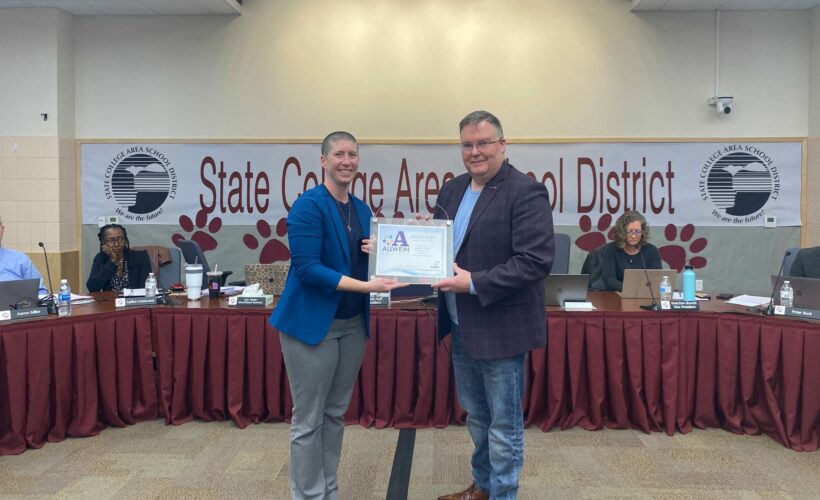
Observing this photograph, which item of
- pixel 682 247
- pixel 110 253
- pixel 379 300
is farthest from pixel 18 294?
pixel 682 247

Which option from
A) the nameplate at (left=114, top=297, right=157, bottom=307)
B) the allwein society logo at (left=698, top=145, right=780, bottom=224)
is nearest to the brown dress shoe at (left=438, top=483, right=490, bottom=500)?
the nameplate at (left=114, top=297, right=157, bottom=307)

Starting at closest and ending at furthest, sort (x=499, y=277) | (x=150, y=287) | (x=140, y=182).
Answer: (x=499, y=277) → (x=150, y=287) → (x=140, y=182)

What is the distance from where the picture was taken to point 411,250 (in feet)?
6.68

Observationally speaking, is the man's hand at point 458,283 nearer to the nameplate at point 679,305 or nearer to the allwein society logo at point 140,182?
the nameplate at point 679,305

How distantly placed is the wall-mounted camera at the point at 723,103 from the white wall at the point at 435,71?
0.31 ft

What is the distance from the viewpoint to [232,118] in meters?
5.77

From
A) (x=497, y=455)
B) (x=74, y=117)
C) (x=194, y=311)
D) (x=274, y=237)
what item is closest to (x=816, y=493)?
(x=497, y=455)

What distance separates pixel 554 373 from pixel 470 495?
109 cm

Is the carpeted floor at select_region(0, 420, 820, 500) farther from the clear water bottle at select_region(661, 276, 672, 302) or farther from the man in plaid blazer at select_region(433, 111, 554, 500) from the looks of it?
the clear water bottle at select_region(661, 276, 672, 302)

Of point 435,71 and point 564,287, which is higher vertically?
point 435,71

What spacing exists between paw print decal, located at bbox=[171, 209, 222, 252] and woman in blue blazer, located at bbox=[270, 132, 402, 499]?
4.07m

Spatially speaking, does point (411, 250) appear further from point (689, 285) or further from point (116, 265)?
point (116, 265)

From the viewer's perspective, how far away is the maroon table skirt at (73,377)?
9.78ft

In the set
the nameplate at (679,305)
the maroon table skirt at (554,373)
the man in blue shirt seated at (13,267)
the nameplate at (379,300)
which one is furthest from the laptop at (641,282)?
the man in blue shirt seated at (13,267)
